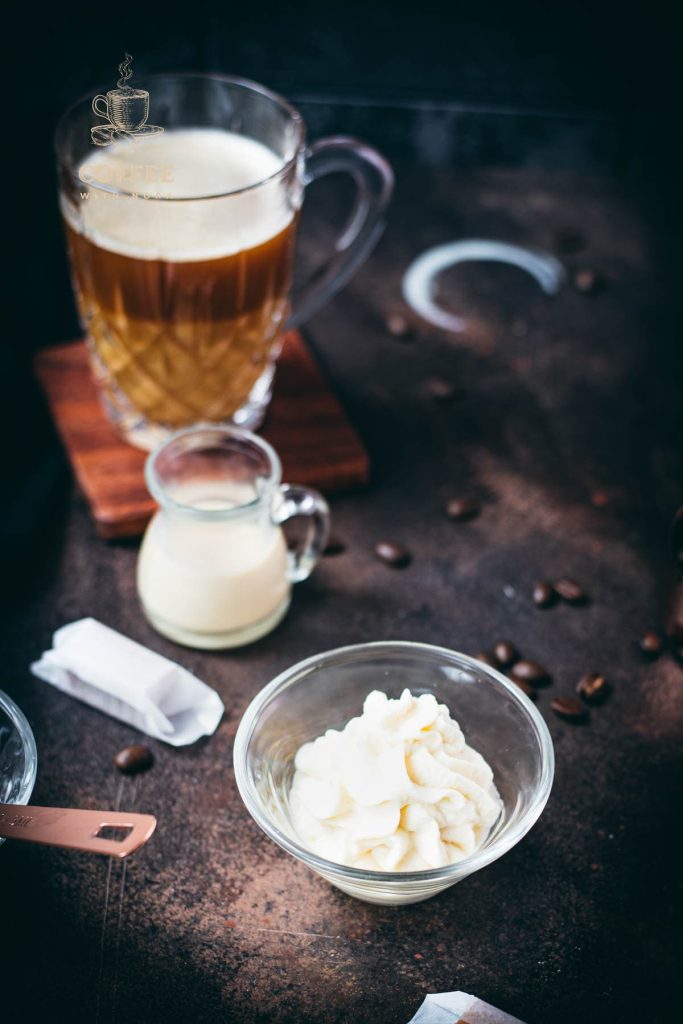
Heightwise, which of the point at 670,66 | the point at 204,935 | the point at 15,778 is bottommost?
the point at 204,935

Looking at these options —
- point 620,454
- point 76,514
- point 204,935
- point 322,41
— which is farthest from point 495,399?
point 204,935

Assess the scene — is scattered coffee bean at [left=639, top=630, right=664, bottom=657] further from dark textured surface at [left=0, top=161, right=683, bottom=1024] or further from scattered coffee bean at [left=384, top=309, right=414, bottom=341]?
scattered coffee bean at [left=384, top=309, right=414, bottom=341]

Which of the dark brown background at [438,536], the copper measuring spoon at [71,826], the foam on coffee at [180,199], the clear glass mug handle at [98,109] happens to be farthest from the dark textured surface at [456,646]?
the clear glass mug handle at [98,109]

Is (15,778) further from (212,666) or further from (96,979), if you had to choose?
(212,666)

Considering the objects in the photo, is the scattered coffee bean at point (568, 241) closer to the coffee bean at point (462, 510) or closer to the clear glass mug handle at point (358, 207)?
the clear glass mug handle at point (358, 207)

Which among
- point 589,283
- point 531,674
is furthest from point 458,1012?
point 589,283

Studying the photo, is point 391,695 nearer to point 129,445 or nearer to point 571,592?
point 571,592
